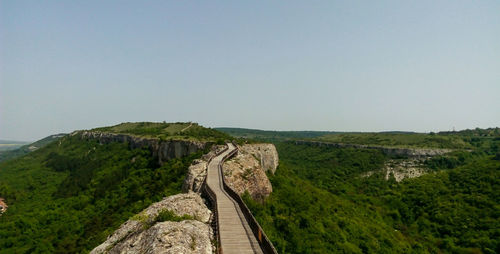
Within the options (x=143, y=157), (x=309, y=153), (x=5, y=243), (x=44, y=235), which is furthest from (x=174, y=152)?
(x=309, y=153)

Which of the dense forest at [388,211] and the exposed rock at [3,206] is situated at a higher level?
the dense forest at [388,211]

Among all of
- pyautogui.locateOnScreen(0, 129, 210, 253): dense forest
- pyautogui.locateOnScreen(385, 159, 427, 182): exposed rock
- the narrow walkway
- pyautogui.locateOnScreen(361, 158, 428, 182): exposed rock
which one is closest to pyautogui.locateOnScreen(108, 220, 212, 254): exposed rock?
the narrow walkway

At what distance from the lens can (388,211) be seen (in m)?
83.2

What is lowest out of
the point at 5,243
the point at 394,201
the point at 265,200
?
the point at 5,243

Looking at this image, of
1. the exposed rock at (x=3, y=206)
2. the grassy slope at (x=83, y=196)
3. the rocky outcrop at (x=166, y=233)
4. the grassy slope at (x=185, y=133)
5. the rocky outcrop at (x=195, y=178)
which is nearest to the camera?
the rocky outcrop at (x=166, y=233)

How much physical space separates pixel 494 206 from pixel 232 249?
80.8 meters

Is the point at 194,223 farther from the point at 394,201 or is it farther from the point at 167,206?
the point at 394,201

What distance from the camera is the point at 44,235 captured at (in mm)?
69312

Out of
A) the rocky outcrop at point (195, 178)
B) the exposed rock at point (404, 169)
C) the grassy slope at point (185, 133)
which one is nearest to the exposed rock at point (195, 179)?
the rocky outcrop at point (195, 178)

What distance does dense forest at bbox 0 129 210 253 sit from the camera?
52.5 m

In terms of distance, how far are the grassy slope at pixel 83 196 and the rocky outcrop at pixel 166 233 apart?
18281 millimetres

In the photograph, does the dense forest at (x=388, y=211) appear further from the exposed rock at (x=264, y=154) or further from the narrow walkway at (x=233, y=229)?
the narrow walkway at (x=233, y=229)

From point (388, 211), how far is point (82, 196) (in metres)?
92.2

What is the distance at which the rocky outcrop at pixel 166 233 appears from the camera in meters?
15.9
